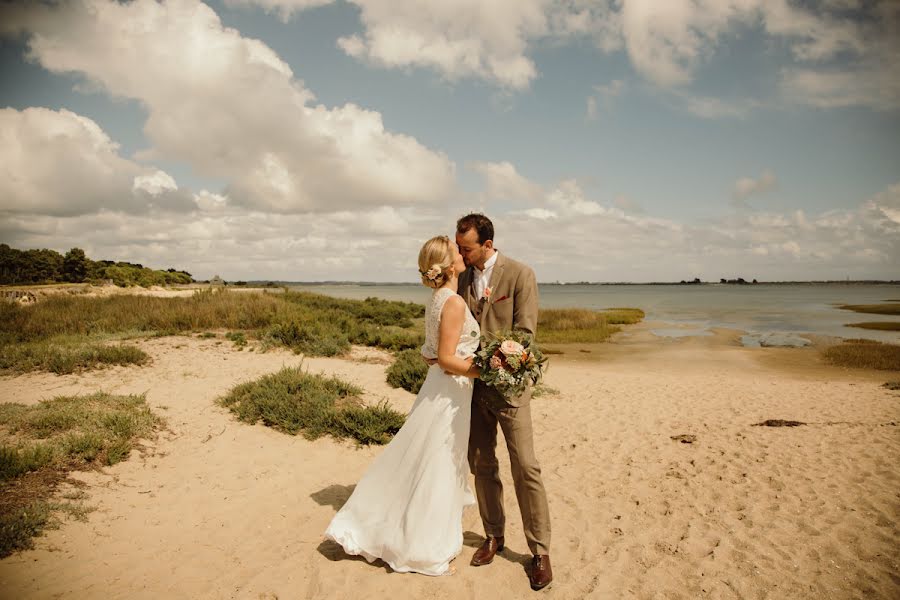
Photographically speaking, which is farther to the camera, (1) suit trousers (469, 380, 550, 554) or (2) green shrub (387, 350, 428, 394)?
(2) green shrub (387, 350, 428, 394)

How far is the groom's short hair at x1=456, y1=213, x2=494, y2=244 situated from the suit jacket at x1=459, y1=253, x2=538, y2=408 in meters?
0.20

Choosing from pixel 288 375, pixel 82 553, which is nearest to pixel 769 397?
pixel 288 375

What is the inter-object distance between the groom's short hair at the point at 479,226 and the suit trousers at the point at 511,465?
4.10ft

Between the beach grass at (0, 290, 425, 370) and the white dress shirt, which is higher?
the white dress shirt

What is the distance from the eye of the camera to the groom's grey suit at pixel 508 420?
3.69 metres

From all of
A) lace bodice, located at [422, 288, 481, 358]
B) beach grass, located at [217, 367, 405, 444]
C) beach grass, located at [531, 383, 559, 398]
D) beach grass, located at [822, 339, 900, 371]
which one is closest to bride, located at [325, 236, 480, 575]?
lace bodice, located at [422, 288, 481, 358]

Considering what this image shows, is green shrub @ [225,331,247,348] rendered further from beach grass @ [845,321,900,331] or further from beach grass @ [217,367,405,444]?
beach grass @ [845,321,900,331]

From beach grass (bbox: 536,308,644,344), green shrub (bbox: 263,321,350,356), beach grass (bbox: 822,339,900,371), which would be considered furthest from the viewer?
beach grass (bbox: 536,308,644,344)

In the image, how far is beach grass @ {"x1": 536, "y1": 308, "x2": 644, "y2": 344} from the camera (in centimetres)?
2567

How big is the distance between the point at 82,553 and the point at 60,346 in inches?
358

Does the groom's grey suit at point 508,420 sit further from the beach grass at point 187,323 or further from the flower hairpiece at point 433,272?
the beach grass at point 187,323

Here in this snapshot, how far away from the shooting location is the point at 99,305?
16266mm

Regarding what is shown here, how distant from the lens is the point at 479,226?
12.4 feet

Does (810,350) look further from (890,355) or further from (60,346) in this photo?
(60,346)
